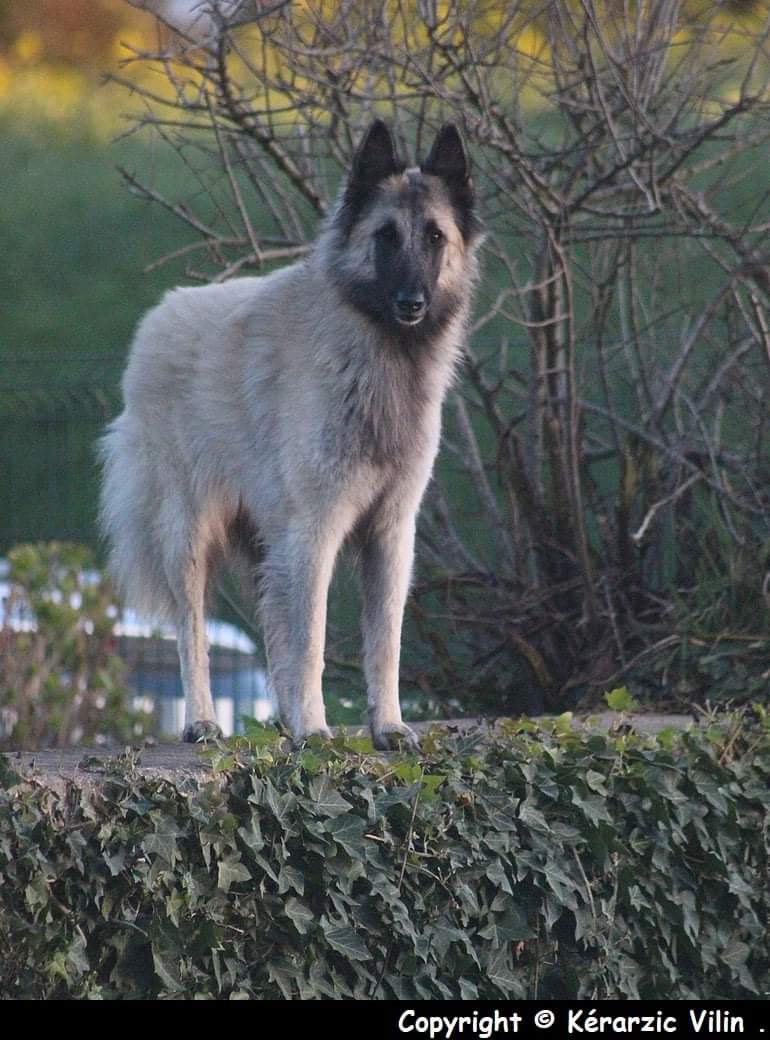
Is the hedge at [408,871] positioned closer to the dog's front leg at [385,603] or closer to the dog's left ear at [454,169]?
the dog's front leg at [385,603]

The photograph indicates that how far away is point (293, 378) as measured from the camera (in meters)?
4.87

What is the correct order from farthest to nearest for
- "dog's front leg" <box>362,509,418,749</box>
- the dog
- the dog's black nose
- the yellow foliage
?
the yellow foliage, "dog's front leg" <box>362,509,418,749</box>, the dog, the dog's black nose

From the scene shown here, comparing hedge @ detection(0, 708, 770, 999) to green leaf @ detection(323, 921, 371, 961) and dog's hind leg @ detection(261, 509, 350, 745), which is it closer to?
green leaf @ detection(323, 921, 371, 961)

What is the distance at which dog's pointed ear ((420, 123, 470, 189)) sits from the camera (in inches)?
188

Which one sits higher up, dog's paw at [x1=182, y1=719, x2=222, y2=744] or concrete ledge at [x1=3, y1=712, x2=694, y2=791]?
concrete ledge at [x1=3, y1=712, x2=694, y2=791]

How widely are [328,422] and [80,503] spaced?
8015 mm

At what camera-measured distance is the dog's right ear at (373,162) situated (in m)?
4.69

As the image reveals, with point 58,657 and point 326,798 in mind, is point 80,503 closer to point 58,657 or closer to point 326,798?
point 58,657

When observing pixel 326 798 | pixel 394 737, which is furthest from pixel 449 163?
pixel 326 798

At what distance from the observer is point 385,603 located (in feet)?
16.1

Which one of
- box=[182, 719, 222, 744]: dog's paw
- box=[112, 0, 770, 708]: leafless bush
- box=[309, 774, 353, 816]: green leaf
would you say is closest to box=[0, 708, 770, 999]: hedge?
box=[309, 774, 353, 816]: green leaf

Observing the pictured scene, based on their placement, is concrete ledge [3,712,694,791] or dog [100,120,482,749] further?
dog [100,120,482,749]

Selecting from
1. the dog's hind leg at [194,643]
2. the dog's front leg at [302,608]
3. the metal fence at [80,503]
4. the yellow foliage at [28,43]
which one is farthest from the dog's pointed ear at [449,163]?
the yellow foliage at [28,43]

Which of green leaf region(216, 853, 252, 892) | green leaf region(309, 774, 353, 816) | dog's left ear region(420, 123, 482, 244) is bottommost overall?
green leaf region(216, 853, 252, 892)
